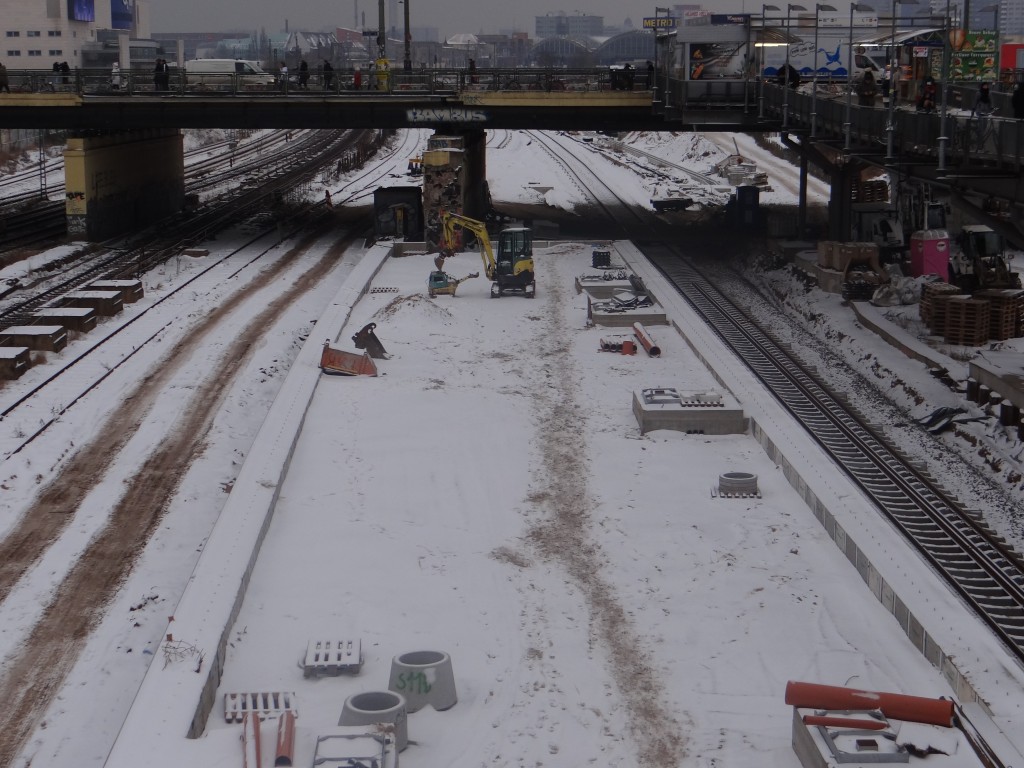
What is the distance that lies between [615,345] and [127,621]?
41.2ft

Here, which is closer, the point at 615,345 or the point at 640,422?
the point at 640,422

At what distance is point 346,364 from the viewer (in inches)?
862

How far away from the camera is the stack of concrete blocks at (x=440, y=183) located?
121 feet

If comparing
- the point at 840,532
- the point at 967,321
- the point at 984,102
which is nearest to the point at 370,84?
the point at 967,321

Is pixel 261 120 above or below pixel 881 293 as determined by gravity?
above

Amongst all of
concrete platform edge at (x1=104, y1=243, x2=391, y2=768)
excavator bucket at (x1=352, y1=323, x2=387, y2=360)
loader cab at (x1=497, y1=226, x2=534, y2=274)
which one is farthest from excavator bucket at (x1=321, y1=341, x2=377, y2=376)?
loader cab at (x1=497, y1=226, x2=534, y2=274)

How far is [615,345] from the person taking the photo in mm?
23781

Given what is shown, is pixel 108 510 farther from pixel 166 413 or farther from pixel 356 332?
pixel 356 332

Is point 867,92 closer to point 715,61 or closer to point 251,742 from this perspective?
point 715,61

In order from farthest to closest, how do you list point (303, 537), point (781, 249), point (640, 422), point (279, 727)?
point (781, 249) < point (640, 422) < point (303, 537) < point (279, 727)

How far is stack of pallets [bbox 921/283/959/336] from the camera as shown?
24434 mm

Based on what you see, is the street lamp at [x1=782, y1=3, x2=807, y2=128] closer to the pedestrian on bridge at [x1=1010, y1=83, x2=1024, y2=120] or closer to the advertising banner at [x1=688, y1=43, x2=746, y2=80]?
the advertising banner at [x1=688, y1=43, x2=746, y2=80]

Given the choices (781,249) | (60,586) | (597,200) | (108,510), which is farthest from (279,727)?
(597,200)

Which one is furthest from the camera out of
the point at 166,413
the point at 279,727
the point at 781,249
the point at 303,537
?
the point at 781,249
